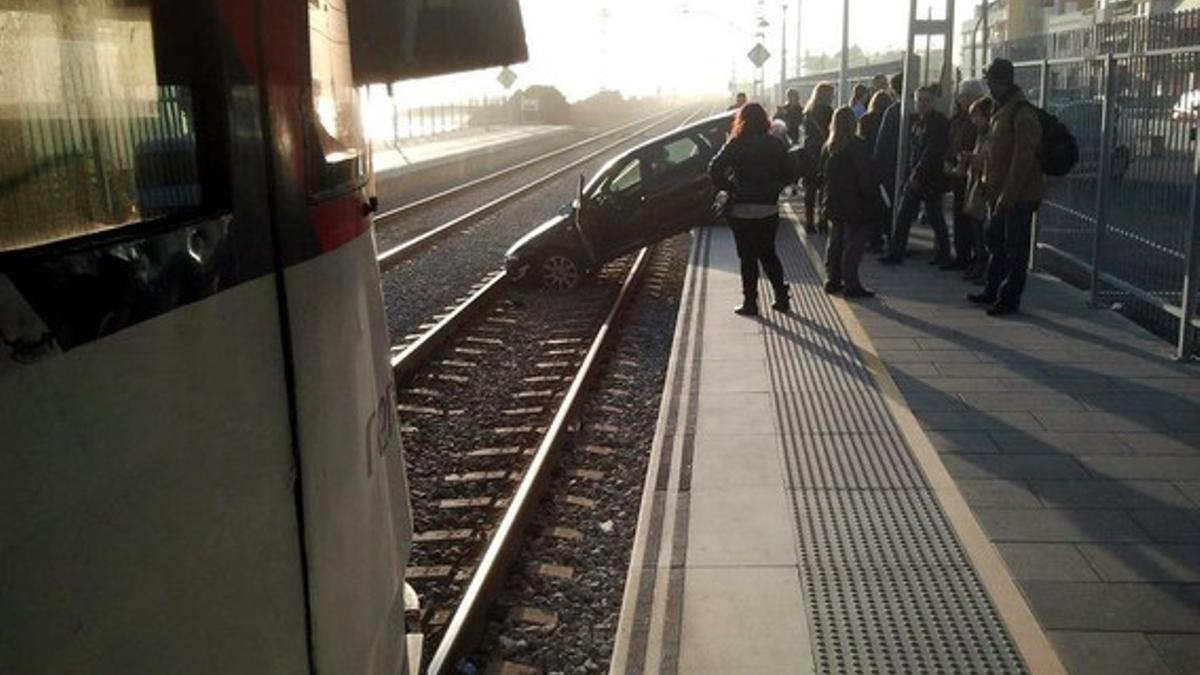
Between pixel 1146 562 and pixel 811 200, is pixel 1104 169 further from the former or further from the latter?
pixel 811 200

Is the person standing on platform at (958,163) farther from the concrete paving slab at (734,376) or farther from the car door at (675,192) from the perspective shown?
the concrete paving slab at (734,376)

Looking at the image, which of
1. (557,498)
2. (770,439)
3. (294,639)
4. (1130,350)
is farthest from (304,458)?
(1130,350)

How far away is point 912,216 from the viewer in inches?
521

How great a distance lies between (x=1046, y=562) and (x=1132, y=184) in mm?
5691

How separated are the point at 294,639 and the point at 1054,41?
470 inches

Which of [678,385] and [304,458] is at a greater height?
[304,458]

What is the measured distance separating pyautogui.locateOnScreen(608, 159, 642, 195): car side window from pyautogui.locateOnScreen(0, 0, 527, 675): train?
11.1 metres

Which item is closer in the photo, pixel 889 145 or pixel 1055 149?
pixel 1055 149

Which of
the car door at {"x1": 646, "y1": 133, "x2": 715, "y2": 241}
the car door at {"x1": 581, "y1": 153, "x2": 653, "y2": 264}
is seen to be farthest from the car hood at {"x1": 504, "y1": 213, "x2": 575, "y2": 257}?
the car door at {"x1": 646, "y1": 133, "x2": 715, "y2": 241}

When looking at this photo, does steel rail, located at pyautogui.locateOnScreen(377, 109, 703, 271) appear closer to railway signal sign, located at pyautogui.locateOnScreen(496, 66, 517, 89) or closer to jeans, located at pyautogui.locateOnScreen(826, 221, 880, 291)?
jeans, located at pyautogui.locateOnScreen(826, 221, 880, 291)

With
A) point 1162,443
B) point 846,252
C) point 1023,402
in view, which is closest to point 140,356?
point 1162,443

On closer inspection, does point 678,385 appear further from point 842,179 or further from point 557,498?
point 842,179

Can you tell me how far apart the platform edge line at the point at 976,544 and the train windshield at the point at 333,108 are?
9.27 feet

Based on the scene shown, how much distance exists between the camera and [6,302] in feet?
4.06
